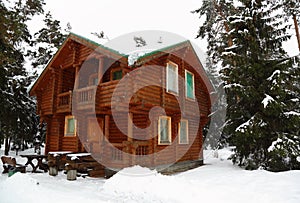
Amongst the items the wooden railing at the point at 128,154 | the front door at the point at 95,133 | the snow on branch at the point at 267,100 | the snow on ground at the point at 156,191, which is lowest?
the snow on ground at the point at 156,191

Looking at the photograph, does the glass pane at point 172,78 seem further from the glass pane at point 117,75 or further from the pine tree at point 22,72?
the pine tree at point 22,72

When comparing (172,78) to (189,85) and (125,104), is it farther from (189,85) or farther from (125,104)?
(125,104)

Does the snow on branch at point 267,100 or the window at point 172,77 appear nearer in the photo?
the snow on branch at point 267,100

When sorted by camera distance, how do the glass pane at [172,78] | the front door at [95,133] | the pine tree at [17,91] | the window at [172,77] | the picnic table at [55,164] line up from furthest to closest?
the pine tree at [17,91] → the front door at [95,133] → the glass pane at [172,78] → the window at [172,77] → the picnic table at [55,164]

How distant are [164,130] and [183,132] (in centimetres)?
228

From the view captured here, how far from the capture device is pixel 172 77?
13.1 metres

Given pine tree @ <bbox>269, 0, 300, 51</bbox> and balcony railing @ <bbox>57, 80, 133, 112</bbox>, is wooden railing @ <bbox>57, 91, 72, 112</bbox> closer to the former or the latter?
balcony railing @ <bbox>57, 80, 133, 112</bbox>

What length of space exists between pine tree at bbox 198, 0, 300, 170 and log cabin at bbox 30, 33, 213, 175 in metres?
2.87

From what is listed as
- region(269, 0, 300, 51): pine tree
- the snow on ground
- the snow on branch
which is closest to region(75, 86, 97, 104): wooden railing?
the snow on ground

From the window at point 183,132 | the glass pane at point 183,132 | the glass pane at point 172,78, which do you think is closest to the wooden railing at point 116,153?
the glass pane at point 172,78

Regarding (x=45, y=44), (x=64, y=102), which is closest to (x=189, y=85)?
(x=64, y=102)

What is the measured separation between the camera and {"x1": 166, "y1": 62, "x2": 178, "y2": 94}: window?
1267 cm

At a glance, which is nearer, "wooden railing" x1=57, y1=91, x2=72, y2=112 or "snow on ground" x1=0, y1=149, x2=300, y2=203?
"snow on ground" x1=0, y1=149, x2=300, y2=203

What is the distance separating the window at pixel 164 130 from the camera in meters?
12.7
